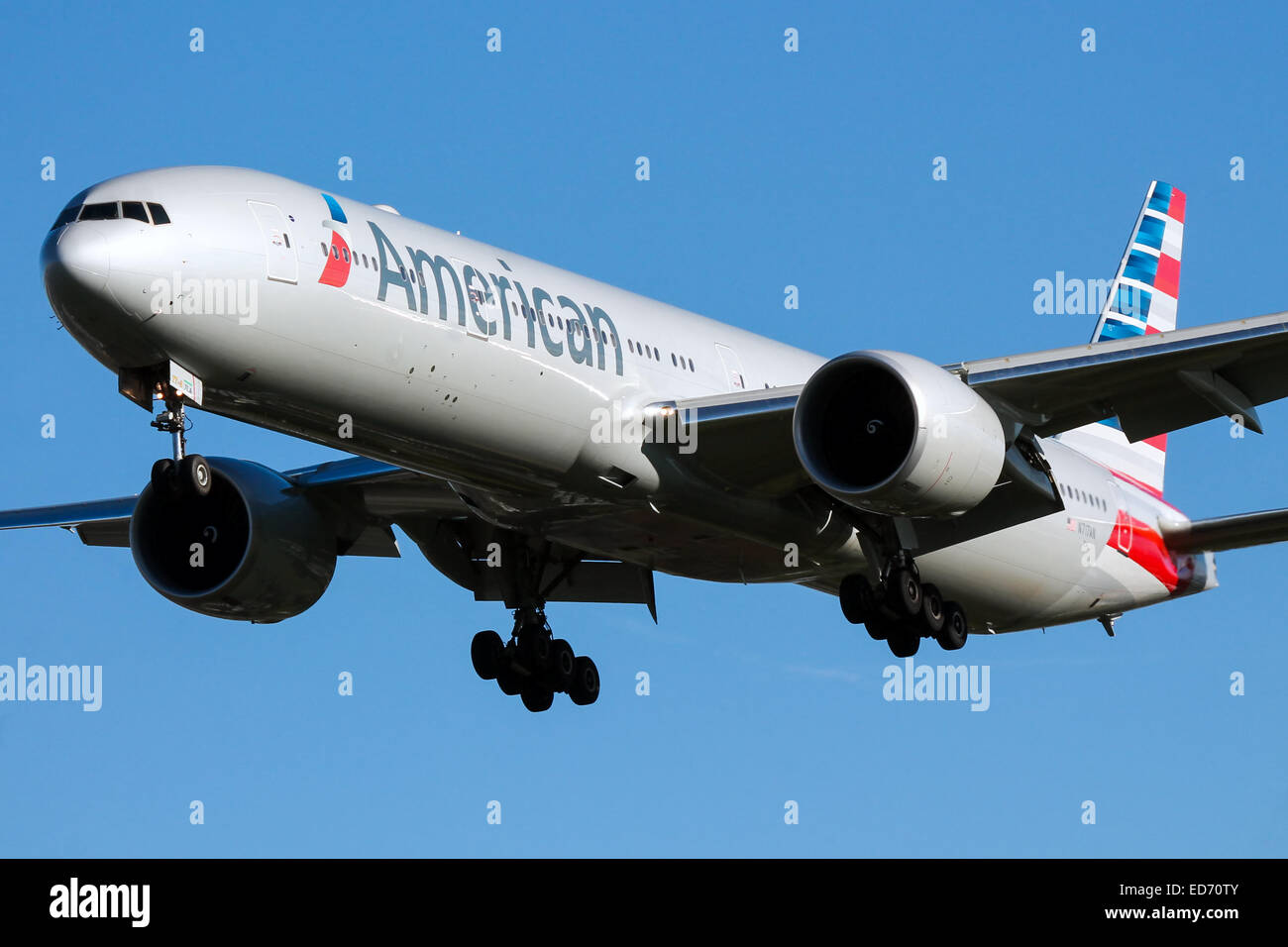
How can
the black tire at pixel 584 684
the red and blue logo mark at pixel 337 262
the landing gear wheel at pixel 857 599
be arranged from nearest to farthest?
the red and blue logo mark at pixel 337 262, the landing gear wheel at pixel 857 599, the black tire at pixel 584 684

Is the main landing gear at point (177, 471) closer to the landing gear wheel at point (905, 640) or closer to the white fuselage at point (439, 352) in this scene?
the white fuselage at point (439, 352)

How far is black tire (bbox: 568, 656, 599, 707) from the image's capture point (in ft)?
109

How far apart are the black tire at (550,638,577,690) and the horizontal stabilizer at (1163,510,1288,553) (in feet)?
36.1

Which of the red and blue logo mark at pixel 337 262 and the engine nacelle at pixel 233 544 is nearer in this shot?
the red and blue logo mark at pixel 337 262

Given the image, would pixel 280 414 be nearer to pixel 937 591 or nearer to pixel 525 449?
pixel 525 449

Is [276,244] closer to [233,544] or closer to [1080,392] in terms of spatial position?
[233,544]

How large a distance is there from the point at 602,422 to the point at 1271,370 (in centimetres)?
914

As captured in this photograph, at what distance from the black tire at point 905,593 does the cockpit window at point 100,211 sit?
1240cm

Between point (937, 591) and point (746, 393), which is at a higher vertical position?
point (746, 393)

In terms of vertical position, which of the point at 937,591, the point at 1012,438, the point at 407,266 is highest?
the point at 407,266

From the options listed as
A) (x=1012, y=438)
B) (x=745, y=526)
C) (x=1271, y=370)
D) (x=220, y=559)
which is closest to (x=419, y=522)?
(x=220, y=559)

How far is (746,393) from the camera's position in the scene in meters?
28.0

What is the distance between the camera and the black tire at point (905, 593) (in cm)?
2900

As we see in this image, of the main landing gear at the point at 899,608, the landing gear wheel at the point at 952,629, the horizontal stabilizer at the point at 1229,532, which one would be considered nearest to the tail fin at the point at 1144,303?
the horizontal stabilizer at the point at 1229,532
